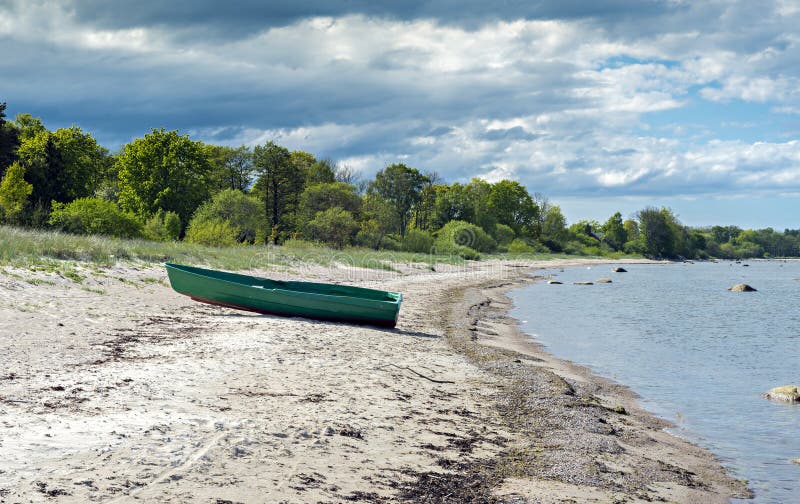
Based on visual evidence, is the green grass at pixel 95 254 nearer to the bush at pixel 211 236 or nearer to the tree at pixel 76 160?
the bush at pixel 211 236

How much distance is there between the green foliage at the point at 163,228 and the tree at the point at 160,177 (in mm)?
4576

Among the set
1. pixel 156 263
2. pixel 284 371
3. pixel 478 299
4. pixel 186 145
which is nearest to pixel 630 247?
pixel 186 145

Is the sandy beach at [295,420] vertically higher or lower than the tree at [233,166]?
lower

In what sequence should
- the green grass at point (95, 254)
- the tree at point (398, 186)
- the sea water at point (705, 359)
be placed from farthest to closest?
the tree at point (398, 186), the green grass at point (95, 254), the sea water at point (705, 359)

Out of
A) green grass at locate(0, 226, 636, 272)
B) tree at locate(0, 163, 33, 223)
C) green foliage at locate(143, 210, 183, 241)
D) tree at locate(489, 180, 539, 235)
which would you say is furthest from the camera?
tree at locate(489, 180, 539, 235)

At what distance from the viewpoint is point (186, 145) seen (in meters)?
63.1

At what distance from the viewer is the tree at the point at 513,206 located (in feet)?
421

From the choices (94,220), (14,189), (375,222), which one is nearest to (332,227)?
(375,222)

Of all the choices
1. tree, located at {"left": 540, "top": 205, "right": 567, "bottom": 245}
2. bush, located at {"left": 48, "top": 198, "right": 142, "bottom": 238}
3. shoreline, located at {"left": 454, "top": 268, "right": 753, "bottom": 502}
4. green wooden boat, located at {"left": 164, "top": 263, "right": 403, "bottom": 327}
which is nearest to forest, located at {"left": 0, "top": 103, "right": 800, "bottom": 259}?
bush, located at {"left": 48, "top": 198, "right": 142, "bottom": 238}

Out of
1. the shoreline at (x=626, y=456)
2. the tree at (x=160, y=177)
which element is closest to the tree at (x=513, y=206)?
the tree at (x=160, y=177)

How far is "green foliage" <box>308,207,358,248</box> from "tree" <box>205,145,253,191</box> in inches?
627

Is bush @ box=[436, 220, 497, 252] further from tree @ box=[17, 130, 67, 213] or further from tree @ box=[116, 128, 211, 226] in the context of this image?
tree @ box=[17, 130, 67, 213]

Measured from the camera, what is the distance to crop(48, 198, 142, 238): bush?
40.8 metres

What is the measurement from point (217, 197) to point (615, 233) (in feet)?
427
